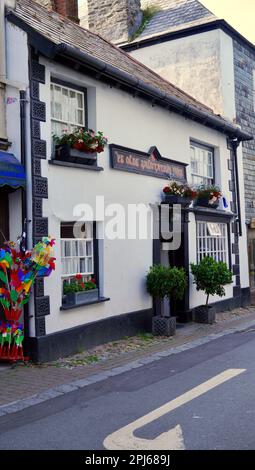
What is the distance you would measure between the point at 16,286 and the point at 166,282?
140 inches

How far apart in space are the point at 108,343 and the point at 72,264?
163 cm

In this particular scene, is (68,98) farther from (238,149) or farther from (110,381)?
(238,149)

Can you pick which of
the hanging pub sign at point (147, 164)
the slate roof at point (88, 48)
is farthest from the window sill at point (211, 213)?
the slate roof at point (88, 48)

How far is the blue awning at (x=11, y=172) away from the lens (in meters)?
7.58

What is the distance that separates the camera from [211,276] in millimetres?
11891

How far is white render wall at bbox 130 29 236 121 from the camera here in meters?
15.8

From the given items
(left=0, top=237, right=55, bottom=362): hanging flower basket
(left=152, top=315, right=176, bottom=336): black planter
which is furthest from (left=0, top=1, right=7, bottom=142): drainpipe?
(left=152, top=315, right=176, bottom=336): black planter

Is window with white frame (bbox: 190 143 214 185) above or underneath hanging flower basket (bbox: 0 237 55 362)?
above

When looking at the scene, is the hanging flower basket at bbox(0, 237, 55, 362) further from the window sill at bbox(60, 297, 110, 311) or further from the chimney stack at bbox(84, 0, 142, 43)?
the chimney stack at bbox(84, 0, 142, 43)

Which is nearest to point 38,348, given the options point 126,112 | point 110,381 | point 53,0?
point 110,381

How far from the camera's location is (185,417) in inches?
206

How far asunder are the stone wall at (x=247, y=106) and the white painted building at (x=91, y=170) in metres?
3.59

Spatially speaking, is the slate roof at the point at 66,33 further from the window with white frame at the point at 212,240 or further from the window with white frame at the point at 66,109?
the window with white frame at the point at 212,240

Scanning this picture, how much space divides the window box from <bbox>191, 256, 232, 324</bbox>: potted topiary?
11.1 feet
